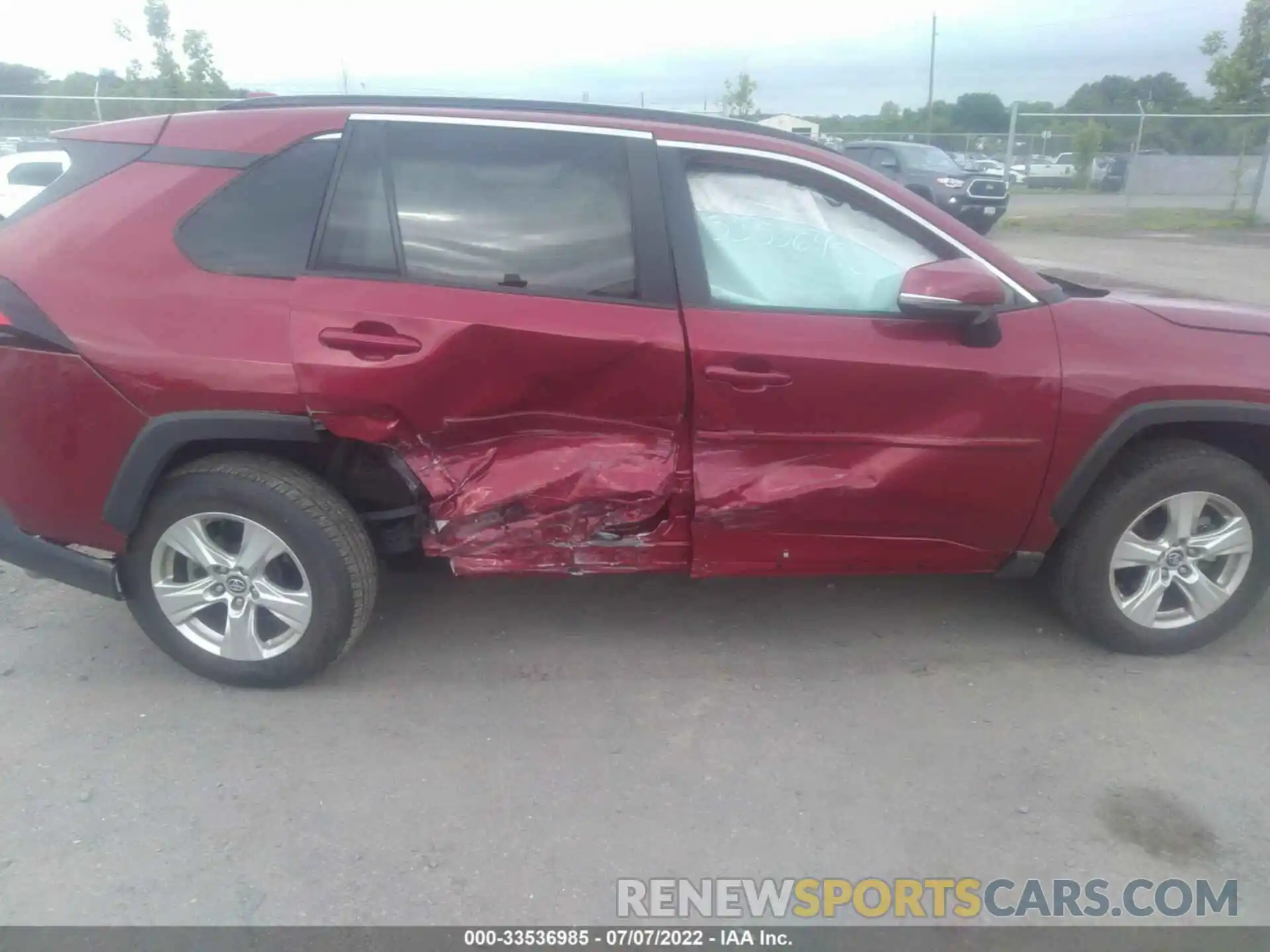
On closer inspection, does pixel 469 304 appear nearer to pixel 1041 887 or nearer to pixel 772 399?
pixel 772 399

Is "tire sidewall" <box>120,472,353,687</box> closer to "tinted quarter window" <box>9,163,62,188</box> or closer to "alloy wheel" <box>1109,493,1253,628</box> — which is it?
"alloy wheel" <box>1109,493,1253,628</box>

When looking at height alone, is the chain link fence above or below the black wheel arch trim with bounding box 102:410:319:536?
above

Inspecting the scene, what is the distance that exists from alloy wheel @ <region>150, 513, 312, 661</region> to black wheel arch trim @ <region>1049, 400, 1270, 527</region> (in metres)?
2.68

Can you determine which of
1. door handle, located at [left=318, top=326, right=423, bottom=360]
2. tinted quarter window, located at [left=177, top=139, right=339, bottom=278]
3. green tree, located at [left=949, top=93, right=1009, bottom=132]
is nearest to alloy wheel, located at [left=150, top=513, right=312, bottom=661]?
door handle, located at [left=318, top=326, right=423, bottom=360]

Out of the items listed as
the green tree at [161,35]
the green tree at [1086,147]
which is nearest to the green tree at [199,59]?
the green tree at [161,35]

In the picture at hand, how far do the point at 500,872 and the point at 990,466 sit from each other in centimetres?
206

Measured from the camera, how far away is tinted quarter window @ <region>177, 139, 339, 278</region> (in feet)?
10.5

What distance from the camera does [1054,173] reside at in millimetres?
33438

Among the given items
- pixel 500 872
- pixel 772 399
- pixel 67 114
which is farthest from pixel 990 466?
pixel 67 114

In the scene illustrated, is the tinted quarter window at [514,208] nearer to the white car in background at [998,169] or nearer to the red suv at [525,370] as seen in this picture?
the red suv at [525,370]

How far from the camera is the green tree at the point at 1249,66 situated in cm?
2364

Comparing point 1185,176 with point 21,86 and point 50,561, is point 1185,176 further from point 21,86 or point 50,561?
point 21,86

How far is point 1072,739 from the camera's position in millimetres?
3197

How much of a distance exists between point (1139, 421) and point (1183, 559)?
629 millimetres
